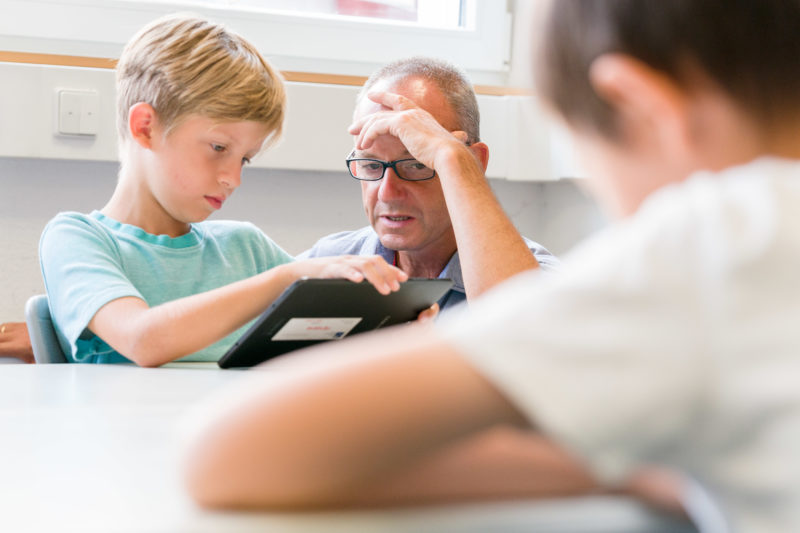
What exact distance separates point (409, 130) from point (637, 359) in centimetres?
125

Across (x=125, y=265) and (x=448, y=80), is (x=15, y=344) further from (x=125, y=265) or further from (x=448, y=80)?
(x=448, y=80)

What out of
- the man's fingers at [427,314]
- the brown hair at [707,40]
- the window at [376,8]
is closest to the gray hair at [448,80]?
the man's fingers at [427,314]

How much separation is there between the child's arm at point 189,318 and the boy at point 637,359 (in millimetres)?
802

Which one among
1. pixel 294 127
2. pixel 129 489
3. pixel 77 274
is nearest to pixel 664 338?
pixel 129 489

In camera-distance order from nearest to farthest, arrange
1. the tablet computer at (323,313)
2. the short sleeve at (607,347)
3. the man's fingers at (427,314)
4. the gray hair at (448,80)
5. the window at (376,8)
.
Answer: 1. the short sleeve at (607,347)
2. the tablet computer at (323,313)
3. the man's fingers at (427,314)
4. the gray hair at (448,80)
5. the window at (376,8)

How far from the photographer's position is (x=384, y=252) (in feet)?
5.87

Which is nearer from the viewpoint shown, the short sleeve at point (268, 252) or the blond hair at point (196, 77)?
the blond hair at point (196, 77)

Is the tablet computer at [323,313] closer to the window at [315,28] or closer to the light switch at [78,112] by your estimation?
the light switch at [78,112]

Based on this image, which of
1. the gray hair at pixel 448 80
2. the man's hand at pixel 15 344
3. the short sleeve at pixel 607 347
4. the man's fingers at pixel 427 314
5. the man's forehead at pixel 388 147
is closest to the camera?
the short sleeve at pixel 607 347

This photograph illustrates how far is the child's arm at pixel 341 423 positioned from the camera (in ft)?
1.15

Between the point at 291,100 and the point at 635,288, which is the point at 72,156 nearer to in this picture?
the point at 291,100

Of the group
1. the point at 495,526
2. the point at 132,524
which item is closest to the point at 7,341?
the point at 132,524

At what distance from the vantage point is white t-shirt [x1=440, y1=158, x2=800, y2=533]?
1.09 ft

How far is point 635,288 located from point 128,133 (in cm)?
136
